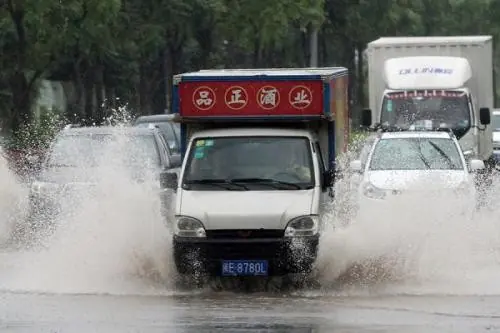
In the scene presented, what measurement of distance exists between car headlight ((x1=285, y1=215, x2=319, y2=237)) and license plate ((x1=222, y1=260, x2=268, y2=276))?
39 cm

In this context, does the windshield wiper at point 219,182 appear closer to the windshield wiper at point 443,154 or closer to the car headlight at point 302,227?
the car headlight at point 302,227

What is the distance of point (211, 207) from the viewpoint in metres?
14.4

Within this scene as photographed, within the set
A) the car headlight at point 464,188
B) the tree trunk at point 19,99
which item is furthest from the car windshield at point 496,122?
the car headlight at point 464,188

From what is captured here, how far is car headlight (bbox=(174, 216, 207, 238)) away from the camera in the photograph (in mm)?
14289

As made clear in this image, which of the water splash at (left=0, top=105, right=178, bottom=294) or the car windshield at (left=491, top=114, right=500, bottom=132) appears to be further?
the car windshield at (left=491, top=114, right=500, bottom=132)

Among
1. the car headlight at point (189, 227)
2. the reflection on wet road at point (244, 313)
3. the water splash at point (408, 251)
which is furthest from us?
the water splash at point (408, 251)

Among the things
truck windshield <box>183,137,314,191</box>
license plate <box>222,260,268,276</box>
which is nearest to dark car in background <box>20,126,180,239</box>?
truck windshield <box>183,137,314,191</box>

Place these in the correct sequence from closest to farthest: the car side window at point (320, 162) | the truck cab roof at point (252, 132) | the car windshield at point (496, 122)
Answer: the car side window at point (320, 162)
the truck cab roof at point (252, 132)
the car windshield at point (496, 122)

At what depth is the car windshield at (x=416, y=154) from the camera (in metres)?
20.1

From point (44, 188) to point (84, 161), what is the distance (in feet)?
2.21

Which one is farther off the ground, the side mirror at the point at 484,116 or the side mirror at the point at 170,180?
the side mirror at the point at 170,180

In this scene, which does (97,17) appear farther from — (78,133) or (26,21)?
(78,133)

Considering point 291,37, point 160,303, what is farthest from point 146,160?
point 291,37

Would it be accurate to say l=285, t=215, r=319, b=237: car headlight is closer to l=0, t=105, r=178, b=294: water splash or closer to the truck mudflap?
the truck mudflap
